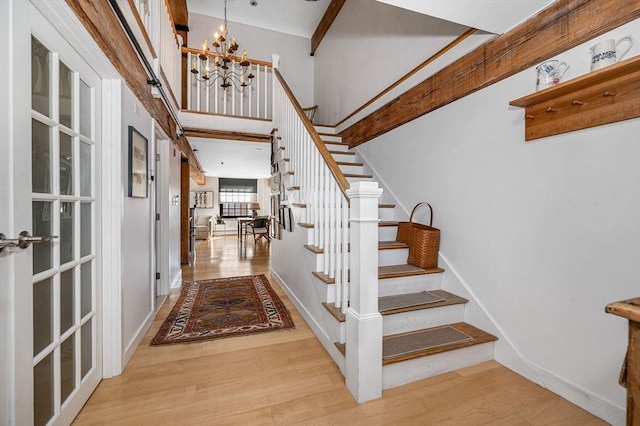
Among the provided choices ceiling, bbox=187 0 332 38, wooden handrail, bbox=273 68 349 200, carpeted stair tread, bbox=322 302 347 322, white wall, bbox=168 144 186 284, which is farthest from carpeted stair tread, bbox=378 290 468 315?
ceiling, bbox=187 0 332 38

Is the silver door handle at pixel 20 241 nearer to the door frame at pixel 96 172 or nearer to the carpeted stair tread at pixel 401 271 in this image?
the door frame at pixel 96 172

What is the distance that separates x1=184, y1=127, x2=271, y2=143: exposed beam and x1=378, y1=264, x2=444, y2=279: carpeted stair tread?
10.4 feet

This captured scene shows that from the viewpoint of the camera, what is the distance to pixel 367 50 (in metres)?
3.60

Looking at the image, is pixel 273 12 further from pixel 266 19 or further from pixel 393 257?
pixel 393 257

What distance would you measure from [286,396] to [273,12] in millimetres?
6149

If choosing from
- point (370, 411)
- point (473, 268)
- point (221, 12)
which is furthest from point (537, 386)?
point (221, 12)

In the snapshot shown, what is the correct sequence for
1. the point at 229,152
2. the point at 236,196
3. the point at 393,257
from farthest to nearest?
the point at 236,196 < the point at 229,152 < the point at 393,257

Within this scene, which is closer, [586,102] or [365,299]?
[586,102]

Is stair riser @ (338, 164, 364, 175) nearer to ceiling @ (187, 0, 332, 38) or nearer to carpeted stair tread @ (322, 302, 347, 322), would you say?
carpeted stair tread @ (322, 302, 347, 322)

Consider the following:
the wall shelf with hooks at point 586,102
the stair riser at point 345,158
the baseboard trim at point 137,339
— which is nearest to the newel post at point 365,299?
the wall shelf with hooks at point 586,102

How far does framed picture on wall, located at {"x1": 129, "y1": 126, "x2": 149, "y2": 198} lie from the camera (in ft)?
6.18

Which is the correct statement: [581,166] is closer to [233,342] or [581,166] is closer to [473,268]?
[473,268]

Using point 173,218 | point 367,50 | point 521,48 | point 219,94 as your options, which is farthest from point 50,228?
point 219,94

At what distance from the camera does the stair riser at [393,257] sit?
93.0 inches
